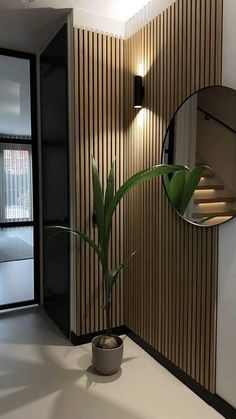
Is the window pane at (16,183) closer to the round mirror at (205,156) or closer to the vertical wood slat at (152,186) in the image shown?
the vertical wood slat at (152,186)

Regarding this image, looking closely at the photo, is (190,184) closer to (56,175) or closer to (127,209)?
(127,209)

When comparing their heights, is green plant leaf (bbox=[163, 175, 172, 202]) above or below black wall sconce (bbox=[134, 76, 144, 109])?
below

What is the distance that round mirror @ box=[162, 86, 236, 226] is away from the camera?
1974 millimetres

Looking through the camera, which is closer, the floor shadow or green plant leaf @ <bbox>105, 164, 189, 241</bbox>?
green plant leaf @ <bbox>105, 164, 189, 241</bbox>

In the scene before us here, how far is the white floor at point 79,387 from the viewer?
2.11 meters

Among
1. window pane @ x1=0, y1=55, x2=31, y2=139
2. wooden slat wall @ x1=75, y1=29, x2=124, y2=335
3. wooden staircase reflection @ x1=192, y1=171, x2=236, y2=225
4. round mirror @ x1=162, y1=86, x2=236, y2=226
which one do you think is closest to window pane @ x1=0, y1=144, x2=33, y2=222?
window pane @ x1=0, y1=55, x2=31, y2=139

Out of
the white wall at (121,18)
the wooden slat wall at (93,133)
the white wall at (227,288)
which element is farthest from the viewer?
the wooden slat wall at (93,133)

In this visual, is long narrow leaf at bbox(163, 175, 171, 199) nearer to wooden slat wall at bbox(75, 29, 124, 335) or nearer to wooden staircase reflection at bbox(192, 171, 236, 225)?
wooden staircase reflection at bbox(192, 171, 236, 225)

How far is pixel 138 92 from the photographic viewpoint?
110 inches

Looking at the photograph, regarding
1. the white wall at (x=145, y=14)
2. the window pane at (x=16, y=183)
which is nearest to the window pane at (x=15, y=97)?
the window pane at (x=16, y=183)

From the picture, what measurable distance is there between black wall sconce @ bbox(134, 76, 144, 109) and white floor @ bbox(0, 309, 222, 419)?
216cm

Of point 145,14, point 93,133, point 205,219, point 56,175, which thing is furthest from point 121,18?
point 205,219

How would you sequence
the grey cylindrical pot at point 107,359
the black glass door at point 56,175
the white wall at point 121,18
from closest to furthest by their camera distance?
the grey cylindrical pot at point 107,359, the white wall at point 121,18, the black glass door at point 56,175

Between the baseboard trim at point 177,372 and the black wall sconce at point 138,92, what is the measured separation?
2081mm
